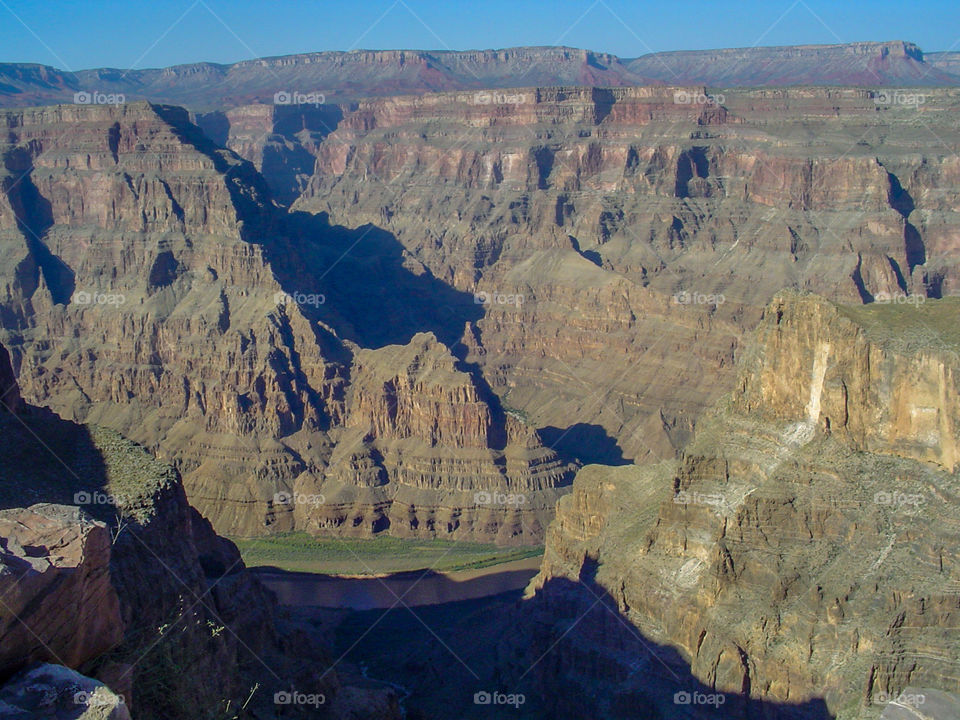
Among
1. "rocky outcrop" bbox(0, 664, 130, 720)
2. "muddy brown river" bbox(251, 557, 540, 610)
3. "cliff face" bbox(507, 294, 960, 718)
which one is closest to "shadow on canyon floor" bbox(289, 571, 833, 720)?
"cliff face" bbox(507, 294, 960, 718)

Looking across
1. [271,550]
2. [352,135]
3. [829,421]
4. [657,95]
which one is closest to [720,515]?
[829,421]

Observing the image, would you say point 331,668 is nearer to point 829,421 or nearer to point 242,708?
point 242,708

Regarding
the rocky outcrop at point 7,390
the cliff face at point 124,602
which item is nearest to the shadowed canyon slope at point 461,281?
the cliff face at point 124,602

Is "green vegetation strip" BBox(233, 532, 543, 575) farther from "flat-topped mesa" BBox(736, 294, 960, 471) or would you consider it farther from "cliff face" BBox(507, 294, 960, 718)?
"flat-topped mesa" BBox(736, 294, 960, 471)

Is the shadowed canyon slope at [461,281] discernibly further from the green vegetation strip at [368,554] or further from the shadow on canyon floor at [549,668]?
the shadow on canyon floor at [549,668]

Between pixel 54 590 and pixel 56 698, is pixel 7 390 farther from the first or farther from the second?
pixel 56 698
